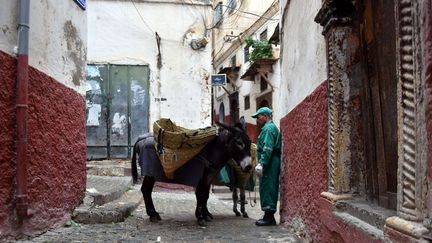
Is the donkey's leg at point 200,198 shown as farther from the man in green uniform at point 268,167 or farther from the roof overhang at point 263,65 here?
the roof overhang at point 263,65

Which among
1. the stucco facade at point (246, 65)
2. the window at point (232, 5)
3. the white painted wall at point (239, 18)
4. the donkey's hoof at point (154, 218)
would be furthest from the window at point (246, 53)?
the donkey's hoof at point (154, 218)

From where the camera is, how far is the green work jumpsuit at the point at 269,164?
21.0 ft

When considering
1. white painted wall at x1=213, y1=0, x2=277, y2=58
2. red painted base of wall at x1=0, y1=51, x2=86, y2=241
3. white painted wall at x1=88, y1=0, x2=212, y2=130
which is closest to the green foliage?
white painted wall at x1=213, y1=0, x2=277, y2=58

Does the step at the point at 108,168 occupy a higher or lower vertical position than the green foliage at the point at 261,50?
lower

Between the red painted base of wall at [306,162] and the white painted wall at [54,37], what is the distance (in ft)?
9.16

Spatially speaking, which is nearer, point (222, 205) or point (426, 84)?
point (426, 84)

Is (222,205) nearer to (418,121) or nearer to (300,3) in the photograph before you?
(300,3)

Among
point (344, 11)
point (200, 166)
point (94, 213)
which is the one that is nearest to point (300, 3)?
point (344, 11)

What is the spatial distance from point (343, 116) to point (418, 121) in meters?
1.64

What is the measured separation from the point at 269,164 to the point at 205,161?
2.91ft

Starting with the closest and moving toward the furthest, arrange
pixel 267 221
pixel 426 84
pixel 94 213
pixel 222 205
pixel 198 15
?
pixel 426 84 < pixel 94 213 < pixel 267 221 < pixel 222 205 < pixel 198 15

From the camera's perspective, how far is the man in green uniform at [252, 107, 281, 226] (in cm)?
640

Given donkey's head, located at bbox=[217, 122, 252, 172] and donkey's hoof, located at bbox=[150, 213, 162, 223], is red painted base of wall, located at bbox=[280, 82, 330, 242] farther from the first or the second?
donkey's hoof, located at bbox=[150, 213, 162, 223]

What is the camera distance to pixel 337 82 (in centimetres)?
379
